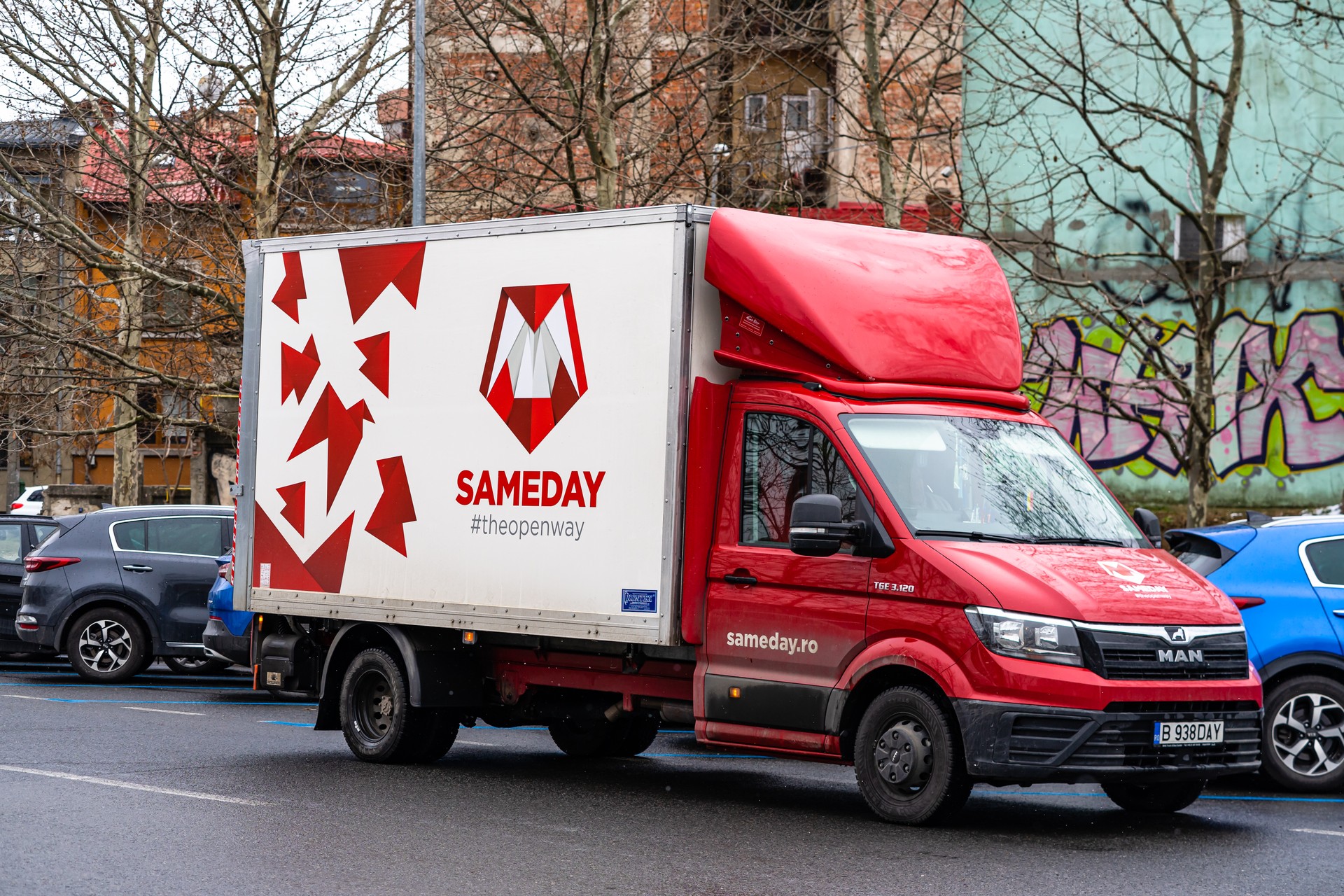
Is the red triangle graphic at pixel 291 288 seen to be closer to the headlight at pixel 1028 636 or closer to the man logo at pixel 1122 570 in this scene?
the headlight at pixel 1028 636

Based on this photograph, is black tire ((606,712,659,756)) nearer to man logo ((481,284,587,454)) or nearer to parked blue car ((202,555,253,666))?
man logo ((481,284,587,454))

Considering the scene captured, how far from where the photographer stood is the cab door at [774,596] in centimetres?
840

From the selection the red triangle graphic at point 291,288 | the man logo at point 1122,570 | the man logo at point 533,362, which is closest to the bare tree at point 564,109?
the red triangle graphic at point 291,288

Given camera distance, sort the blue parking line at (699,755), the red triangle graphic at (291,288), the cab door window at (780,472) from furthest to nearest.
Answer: the blue parking line at (699,755) → the red triangle graphic at (291,288) → the cab door window at (780,472)

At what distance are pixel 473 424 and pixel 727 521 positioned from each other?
1.79 meters

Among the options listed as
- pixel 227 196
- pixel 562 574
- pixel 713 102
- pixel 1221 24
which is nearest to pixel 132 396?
pixel 227 196

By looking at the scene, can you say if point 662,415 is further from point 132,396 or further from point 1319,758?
point 132,396

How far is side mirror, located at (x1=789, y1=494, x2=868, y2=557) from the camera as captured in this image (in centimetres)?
813

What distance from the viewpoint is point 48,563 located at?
16.4 metres

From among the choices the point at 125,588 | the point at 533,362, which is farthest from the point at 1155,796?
the point at 125,588

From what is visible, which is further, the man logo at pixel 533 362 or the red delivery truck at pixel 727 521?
the man logo at pixel 533 362

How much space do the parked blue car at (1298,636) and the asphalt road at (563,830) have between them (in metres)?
0.25

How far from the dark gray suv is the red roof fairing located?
875 centimetres

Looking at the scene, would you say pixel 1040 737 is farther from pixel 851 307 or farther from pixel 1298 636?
pixel 1298 636
